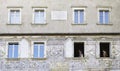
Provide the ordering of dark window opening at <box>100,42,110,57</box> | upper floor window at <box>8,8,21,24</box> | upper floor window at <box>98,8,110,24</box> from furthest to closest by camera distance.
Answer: upper floor window at <box>8,8,21,24</box>
upper floor window at <box>98,8,110,24</box>
dark window opening at <box>100,42,110,57</box>

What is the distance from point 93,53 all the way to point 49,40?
3.54 m

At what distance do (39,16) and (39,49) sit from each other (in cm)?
265

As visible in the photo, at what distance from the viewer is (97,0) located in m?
35.5

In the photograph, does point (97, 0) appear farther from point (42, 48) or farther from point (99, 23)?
point (42, 48)

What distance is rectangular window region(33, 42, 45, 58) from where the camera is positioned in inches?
1369

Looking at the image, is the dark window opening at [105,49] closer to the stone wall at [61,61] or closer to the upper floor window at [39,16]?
the stone wall at [61,61]

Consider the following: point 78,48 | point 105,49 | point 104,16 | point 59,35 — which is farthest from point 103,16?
point 59,35

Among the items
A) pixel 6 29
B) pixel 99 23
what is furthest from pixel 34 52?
pixel 99 23

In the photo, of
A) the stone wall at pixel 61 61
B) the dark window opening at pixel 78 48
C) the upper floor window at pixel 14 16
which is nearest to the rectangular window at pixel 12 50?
the stone wall at pixel 61 61

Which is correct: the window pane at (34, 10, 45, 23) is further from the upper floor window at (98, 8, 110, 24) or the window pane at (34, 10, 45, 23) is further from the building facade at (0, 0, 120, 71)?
the upper floor window at (98, 8, 110, 24)

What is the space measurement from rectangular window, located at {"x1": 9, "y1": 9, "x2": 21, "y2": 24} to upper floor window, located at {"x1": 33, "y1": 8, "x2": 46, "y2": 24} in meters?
1.27

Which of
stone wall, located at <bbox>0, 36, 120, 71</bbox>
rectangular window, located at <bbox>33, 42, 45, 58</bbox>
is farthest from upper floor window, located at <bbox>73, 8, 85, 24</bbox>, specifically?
rectangular window, located at <bbox>33, 42, 45, 58</bbox>

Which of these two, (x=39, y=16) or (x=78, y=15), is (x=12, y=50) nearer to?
(x=39, y=16)

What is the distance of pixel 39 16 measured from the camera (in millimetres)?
35469
